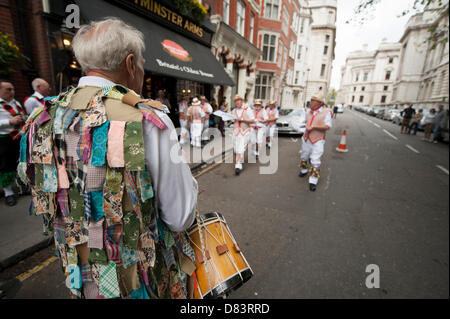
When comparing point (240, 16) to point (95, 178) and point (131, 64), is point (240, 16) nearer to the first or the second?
point (131, 64)

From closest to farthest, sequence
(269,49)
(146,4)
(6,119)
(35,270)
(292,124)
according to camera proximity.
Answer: (35,270)
(6,119)
(146,4)
(292,124)
(269,49)

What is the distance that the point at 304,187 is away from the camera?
16.6 ft

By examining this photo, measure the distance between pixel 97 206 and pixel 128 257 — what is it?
315 mm

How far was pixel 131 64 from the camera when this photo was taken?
1.09 m

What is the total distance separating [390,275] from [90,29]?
363 cm

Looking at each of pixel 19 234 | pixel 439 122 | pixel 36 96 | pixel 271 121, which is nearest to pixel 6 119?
pixel 36 96

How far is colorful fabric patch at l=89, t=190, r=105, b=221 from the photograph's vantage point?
101 cm

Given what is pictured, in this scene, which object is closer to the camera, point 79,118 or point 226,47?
point 79,118

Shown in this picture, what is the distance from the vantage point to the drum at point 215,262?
4.55 ft

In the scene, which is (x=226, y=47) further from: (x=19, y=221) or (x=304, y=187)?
(x=19, y=221)

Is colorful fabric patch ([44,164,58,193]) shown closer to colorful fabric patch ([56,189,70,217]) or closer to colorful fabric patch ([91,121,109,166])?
colorful fabric patch ([56,189,70,217])

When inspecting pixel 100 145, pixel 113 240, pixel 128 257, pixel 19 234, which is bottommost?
pixel 19 234
